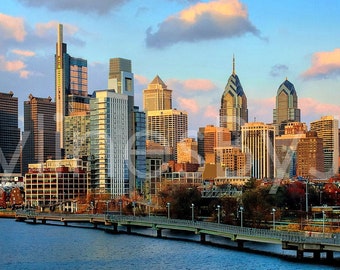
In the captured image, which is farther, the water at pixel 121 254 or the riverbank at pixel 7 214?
the riverbank at pixel 7 214

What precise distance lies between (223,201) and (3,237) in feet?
111

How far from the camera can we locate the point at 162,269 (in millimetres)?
68562

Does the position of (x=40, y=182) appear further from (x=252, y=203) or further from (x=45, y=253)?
(x=45, y=253)

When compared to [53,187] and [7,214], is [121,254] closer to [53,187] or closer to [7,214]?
[7,214]

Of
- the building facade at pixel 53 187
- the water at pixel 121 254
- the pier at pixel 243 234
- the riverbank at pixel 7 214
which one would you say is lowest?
the water at pixel 121 254

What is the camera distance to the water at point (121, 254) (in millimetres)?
70375

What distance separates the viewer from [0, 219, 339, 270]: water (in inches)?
2771

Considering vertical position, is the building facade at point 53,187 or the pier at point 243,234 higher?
the building facade at point 53,187

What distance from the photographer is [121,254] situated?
262 feet

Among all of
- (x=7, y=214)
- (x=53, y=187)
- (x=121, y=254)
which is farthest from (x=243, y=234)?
(x=53, y=187)

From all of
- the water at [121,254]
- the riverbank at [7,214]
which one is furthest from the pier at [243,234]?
the riverbank at [7,214]

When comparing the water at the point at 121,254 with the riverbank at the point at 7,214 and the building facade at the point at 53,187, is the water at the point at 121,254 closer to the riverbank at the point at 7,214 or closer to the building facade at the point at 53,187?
the riverbank at the point at 7,214

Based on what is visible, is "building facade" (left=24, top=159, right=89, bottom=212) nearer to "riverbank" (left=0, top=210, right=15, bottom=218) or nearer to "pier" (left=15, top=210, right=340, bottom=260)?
"riverbank" (left=0, top=210, right=15, bottom=218)

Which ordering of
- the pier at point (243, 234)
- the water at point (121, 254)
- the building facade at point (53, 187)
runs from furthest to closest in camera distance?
1. the building facade at point (53, 187)
2. the water at point (121, 254)
3. the pier at point (243, 234)
